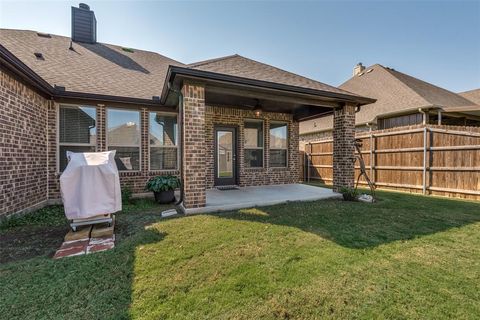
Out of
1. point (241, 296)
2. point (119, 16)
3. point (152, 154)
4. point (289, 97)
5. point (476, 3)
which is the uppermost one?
point (476, 3)

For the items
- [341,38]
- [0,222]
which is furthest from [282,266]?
[341,38]

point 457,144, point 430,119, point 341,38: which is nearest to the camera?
point 457,144

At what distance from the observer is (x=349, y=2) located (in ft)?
26.0

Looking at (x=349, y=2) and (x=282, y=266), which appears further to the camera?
(x=349, y=2)

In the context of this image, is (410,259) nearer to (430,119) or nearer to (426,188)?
(426,188)

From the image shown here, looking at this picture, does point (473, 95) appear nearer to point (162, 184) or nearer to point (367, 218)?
point (367, 218)

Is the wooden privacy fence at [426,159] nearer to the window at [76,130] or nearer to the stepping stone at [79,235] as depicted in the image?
the stepping stone at [79,235]

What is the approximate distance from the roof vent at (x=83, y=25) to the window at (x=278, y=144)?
8593 mm

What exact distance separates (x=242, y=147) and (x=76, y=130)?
16.6 feet

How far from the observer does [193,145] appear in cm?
480

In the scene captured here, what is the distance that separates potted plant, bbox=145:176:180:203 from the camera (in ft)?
19.2

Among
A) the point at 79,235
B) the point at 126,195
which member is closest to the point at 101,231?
the point at 79,235

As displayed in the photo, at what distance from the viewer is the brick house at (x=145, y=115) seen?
472 centimetres

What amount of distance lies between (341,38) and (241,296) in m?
11.5
